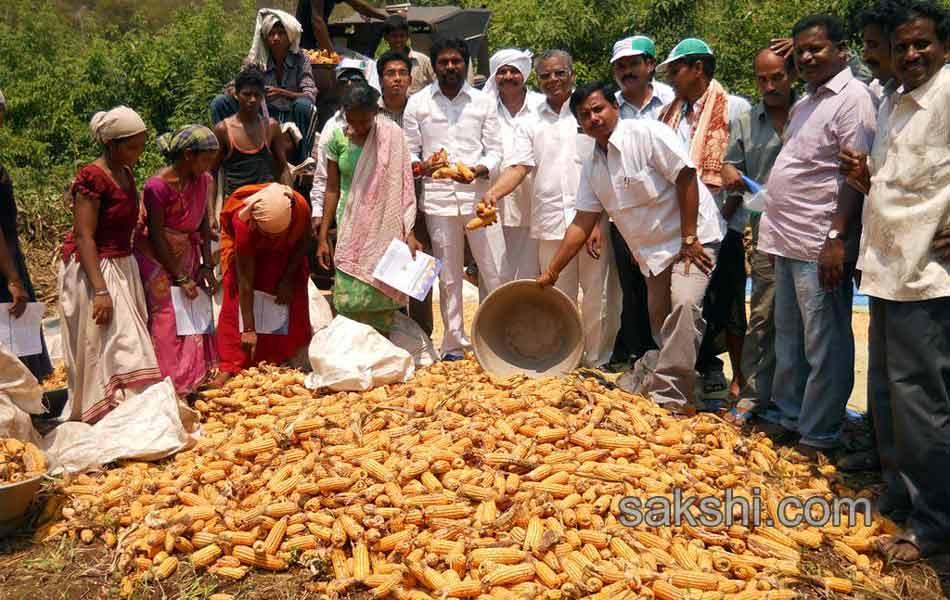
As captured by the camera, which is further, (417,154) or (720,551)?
(417,154)

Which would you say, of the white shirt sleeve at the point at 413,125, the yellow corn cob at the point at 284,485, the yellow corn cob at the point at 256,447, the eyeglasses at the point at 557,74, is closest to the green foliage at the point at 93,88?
the white shirt sleeve at the point at 413,125

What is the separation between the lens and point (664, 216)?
15.8 ft

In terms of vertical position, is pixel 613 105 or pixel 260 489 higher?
pixel 613 105

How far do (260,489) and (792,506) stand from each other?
2461 millimetres

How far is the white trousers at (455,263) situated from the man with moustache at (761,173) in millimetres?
1755

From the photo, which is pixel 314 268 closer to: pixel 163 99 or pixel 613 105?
pixel 613 105

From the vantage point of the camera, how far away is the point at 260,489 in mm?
4062

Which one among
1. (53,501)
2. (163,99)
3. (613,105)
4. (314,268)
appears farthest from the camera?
(163,99)

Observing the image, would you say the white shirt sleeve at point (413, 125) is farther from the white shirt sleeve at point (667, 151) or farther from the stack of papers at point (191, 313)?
the white shirt sleeve at point (667, 151)

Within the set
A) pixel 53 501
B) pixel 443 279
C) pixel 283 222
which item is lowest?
pixel 53 501

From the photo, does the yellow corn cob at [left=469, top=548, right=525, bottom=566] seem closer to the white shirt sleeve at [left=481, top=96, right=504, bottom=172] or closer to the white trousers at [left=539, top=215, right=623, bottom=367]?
the white trousers at [left=539, top=215, right=623, bottom=367]

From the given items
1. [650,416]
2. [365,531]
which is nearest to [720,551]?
[650,416]

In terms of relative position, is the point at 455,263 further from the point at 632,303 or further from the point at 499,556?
the point at 499,556

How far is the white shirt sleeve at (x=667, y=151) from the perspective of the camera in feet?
15.2
